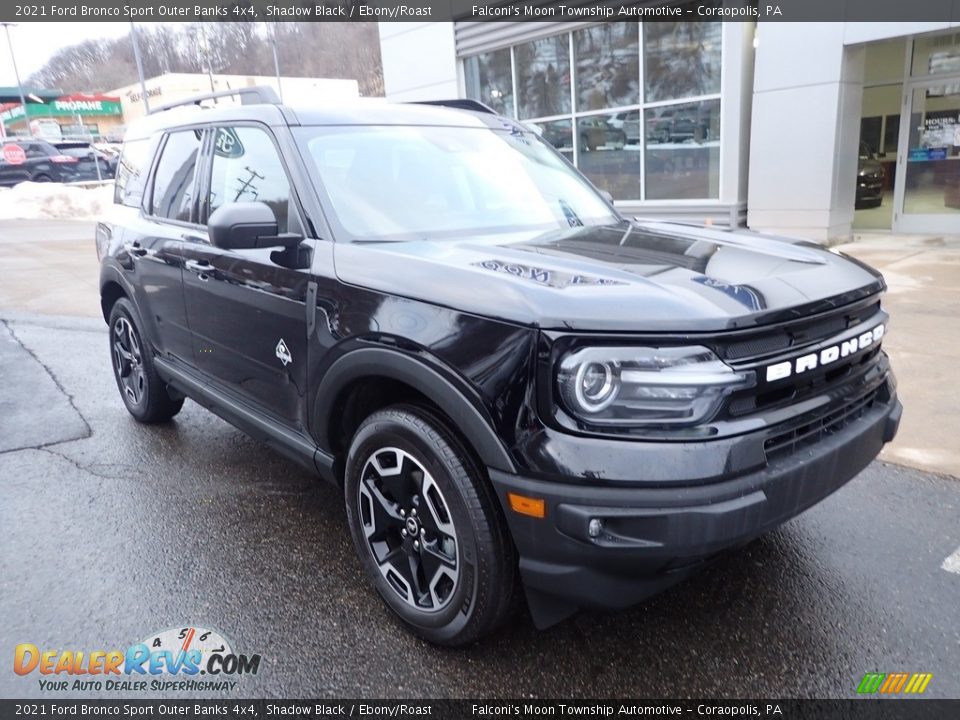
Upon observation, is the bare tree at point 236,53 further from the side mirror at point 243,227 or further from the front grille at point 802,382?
the front grille at point 802,382

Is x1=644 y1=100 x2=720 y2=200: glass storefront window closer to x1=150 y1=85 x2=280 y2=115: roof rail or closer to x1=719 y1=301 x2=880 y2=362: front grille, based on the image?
x1=150 y1=85 x2=280 y2=115: roof rail

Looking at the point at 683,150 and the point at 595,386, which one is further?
the point at 683,150

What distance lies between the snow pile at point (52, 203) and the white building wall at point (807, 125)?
68.9 ft

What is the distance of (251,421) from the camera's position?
11.1 feet

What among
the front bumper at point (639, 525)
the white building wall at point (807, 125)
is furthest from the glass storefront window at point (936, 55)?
the front bumper at point (639, 525)

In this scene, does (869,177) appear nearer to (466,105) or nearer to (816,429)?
(466,105)

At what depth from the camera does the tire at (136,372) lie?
15.2 ft

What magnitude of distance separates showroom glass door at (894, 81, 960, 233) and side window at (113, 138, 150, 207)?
37.2 feet

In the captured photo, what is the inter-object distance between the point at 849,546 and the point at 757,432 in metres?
1.45

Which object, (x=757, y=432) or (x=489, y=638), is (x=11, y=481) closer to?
(x=489, y=638)

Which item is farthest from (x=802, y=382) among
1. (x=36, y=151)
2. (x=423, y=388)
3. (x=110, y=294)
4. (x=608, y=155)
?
(x=36, y=151)

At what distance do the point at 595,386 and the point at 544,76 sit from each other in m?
13.4

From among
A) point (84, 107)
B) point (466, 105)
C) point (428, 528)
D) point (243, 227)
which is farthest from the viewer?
point (84, 107)

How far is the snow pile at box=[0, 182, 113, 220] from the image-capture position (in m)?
23.8
